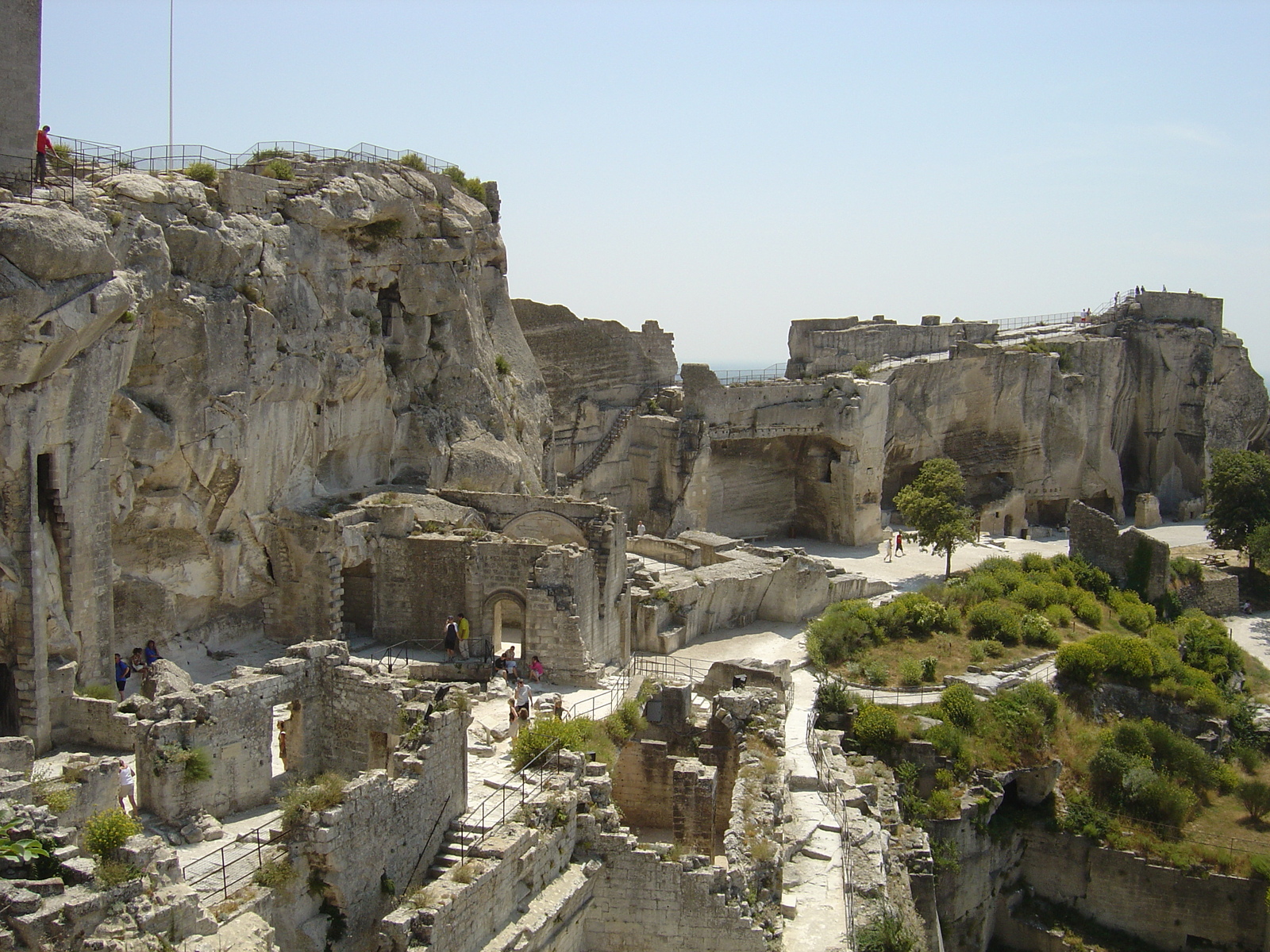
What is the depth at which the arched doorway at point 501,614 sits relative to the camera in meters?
21.4

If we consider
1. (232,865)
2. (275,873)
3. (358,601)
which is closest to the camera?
(275,873)

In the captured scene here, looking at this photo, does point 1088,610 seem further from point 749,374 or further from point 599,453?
point 599,453

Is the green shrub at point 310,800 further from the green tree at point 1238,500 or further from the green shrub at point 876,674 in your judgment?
the green tree at point 1238,500

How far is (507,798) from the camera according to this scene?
1504 cm

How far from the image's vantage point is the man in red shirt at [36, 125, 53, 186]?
58.8 feet

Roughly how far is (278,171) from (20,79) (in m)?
5.45

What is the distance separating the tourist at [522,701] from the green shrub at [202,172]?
9.92m

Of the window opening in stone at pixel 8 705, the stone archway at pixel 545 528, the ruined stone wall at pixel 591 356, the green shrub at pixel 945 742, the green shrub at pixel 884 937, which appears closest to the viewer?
the green shrub at pixel 884 937

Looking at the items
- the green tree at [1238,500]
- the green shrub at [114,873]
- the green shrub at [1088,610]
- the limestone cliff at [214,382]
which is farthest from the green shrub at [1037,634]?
the green shrub at [114,873]

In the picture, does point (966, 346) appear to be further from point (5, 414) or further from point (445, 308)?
point (5, 414)

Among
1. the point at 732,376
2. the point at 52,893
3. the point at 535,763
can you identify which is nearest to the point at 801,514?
the point at 732,376

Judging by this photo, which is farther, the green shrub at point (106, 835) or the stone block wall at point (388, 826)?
the stone block wall at point (388, 826)

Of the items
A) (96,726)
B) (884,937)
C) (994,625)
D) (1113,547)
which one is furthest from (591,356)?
(884,937)

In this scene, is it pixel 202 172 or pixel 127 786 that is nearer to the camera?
pixel 127 786
